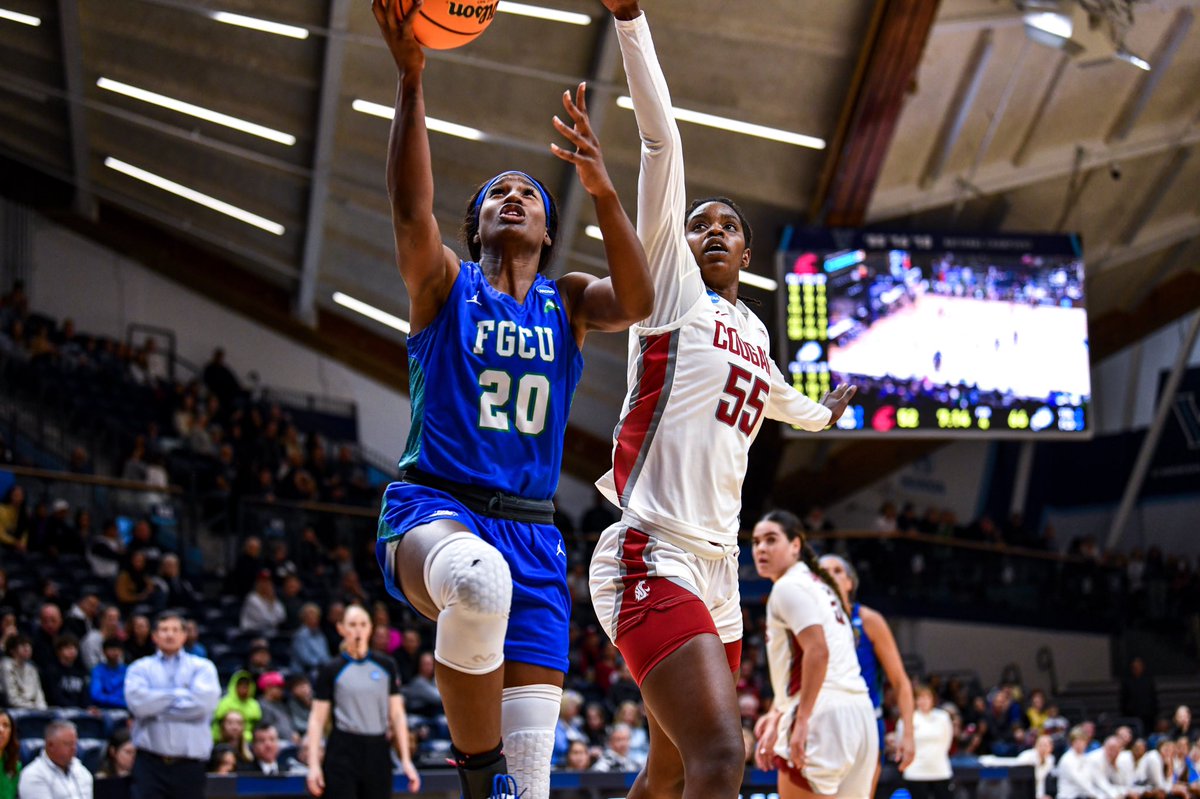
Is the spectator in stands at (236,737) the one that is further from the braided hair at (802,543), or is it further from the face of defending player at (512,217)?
the face of defending player at (512,217)

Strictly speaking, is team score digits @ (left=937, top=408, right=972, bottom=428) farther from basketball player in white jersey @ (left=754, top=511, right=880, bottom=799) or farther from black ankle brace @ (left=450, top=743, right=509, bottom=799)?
black ankle brace @ (left=450, top=743, right=509, bottom=799)

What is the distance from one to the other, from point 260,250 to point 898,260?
35.8 feet

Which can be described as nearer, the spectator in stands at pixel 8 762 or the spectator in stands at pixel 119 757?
the spectator in stands at pixel 8 762

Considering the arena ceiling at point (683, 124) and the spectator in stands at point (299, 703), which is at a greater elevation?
the arena ceiling at point (683, 124)

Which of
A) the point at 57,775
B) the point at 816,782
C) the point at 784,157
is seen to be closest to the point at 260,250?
the point at 784,157

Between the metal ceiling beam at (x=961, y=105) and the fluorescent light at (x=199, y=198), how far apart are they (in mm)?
9624

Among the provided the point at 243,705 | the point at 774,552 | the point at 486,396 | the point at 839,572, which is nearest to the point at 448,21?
the point at 486,396

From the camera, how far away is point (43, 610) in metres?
12.0

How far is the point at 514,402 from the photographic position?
3.85m

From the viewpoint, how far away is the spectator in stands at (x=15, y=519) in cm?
1466

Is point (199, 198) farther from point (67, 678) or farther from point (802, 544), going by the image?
point (802, 544)

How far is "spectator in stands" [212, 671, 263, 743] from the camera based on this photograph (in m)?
10.8

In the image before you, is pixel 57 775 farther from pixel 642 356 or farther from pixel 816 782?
pixel 642 356

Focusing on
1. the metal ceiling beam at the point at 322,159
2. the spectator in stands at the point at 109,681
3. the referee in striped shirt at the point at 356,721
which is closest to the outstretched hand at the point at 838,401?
the referee in striped shirt at the point at 356,721
